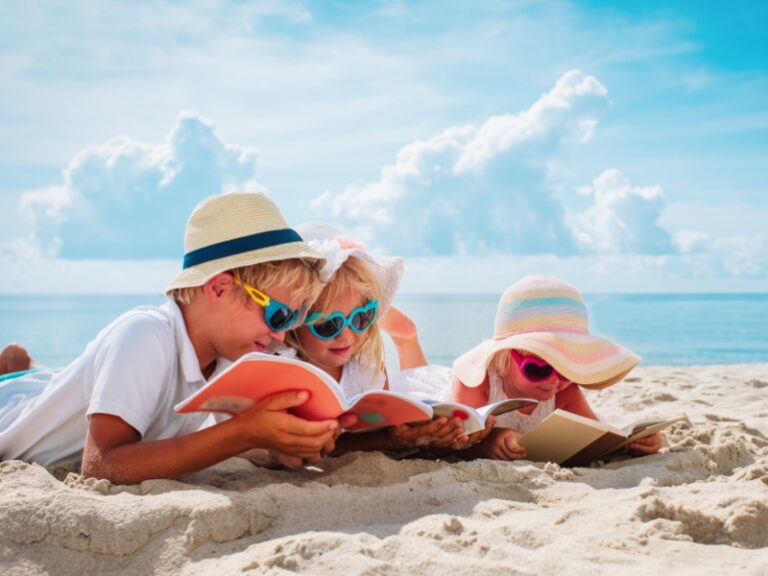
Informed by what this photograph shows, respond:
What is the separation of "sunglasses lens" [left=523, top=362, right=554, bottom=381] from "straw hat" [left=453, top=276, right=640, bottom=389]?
129 mm

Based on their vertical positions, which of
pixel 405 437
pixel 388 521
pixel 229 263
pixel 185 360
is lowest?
pixel 388 521

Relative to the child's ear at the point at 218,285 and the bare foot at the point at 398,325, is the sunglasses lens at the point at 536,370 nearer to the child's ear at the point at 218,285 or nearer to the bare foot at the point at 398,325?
the child's ear at the point at 218,285

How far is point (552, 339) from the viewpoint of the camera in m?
4.04

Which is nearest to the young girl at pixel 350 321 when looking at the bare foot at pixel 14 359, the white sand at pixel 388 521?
the white sand at pixel 388 521

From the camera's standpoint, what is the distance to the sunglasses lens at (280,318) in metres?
3.28

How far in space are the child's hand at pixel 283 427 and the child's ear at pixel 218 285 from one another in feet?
2.07

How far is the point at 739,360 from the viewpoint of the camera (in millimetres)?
15453

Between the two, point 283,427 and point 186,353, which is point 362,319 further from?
point 283,427

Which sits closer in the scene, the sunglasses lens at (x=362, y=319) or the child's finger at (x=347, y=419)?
the child's finger at (x=347, y=419)

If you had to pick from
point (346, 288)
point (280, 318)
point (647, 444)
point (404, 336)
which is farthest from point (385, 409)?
point (404, 336)

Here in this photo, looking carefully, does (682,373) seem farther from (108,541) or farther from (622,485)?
(108,541)

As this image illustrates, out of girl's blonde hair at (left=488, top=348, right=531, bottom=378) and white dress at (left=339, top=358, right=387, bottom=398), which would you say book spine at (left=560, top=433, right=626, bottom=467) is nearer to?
girl's blonde hair at (left=488, top=348, right=531, bottom=378)

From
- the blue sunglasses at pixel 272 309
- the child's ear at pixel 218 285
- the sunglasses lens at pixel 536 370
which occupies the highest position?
the child's ear at pixel 218 285

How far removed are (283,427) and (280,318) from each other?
66 centimetres
